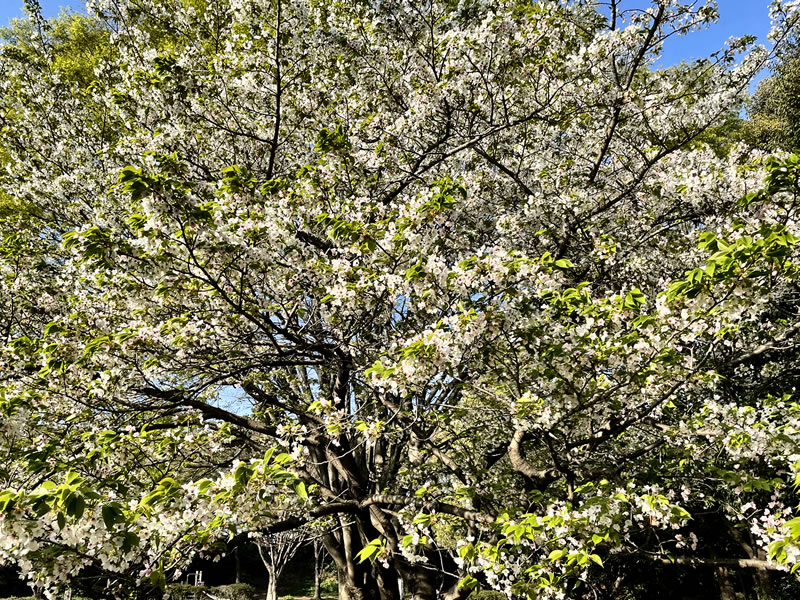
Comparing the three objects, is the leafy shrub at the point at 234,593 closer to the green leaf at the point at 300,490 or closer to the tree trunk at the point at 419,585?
the tree trunk at the point at 419,585

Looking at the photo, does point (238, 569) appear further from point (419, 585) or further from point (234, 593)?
point (419, 585)

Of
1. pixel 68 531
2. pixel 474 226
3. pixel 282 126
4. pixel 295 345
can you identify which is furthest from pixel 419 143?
→ pixel 68 531

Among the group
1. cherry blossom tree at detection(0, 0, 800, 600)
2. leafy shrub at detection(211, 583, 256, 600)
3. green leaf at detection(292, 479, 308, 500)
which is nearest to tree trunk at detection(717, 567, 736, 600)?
cherry blossom tree at detection(0, 0, 800, 600)

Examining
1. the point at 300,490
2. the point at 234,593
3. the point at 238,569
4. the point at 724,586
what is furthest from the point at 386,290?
the point at 238,569

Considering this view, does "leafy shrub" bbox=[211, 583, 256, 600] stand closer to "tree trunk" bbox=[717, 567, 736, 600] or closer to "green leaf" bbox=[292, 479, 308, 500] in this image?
"tree trunk" bbox=[717, 567, 736, 600]

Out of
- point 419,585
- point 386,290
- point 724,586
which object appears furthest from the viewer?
point 724,586

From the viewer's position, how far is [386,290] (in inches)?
152

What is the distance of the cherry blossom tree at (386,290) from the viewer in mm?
3047

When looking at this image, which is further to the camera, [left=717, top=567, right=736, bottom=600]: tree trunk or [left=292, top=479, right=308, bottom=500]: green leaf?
[left=717, top=567, right=736, bottom=600]: tree trunk

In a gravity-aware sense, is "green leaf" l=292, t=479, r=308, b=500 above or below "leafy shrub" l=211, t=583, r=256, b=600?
above

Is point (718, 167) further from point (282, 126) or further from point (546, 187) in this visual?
point (282, 126)

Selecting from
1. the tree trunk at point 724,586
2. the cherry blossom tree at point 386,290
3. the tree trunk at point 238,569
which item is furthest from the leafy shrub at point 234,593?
the tree trunk at point 724,586

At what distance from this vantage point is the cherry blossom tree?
120 inches

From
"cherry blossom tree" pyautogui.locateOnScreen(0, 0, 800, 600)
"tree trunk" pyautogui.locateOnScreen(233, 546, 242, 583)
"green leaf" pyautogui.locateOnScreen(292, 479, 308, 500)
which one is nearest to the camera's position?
"green leaf" pyautogui.locateOnScreen(292, 479, 308, 500)
